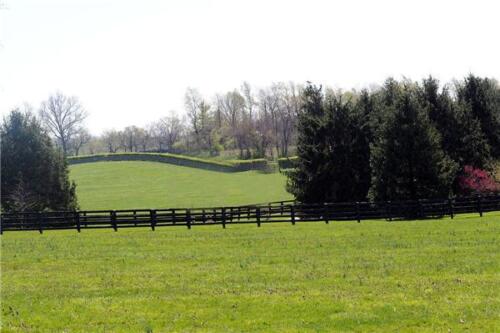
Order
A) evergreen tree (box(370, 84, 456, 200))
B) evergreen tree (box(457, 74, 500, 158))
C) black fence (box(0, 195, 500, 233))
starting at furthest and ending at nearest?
evergreen tree (box(457, 74, 500, 158)), evergreen tree (box(370, 84, 456, 200)), black fence (box(0, 195, 500, 233))

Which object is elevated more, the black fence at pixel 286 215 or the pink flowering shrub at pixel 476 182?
the pink flowering shrub at pixel 476 182

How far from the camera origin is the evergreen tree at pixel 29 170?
48.7 m

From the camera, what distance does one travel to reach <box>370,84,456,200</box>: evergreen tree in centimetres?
4103

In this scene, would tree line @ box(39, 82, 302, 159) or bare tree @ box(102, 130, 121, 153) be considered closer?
tree line @ box(39, 82, 302, 159)

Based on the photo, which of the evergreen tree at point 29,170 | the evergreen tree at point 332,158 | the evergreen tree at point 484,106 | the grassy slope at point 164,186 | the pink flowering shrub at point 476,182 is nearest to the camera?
the pink flowering shrub at point 476,182

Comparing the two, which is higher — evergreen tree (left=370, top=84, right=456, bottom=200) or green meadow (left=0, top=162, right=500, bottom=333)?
evergreen tree (left=370, top=84, right=456, bottom=200)

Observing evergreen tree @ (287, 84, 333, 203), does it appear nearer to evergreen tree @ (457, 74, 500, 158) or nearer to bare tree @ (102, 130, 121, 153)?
evergreen tree @ (457, 74, 500, 158)

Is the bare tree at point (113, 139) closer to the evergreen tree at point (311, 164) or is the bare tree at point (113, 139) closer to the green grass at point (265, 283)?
the evergreen tree at point (311, 164)

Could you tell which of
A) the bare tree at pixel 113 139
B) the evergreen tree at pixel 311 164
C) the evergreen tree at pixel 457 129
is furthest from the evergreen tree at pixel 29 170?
the bare tree at pixel 113 139

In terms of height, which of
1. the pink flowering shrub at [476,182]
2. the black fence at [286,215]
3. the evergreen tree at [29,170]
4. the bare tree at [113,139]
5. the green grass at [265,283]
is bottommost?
the green grass at [265,283]

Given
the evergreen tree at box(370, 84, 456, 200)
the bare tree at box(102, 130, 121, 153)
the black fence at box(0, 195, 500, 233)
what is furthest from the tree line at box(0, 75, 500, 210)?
the bare tree at box(102, 130, 121, 153)

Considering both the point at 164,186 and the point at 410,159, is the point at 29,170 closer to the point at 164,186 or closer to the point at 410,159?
the point at 410,159

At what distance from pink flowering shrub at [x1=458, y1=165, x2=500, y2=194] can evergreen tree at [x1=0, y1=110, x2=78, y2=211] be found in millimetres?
31663

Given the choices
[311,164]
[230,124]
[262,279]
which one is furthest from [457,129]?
[230,124]
